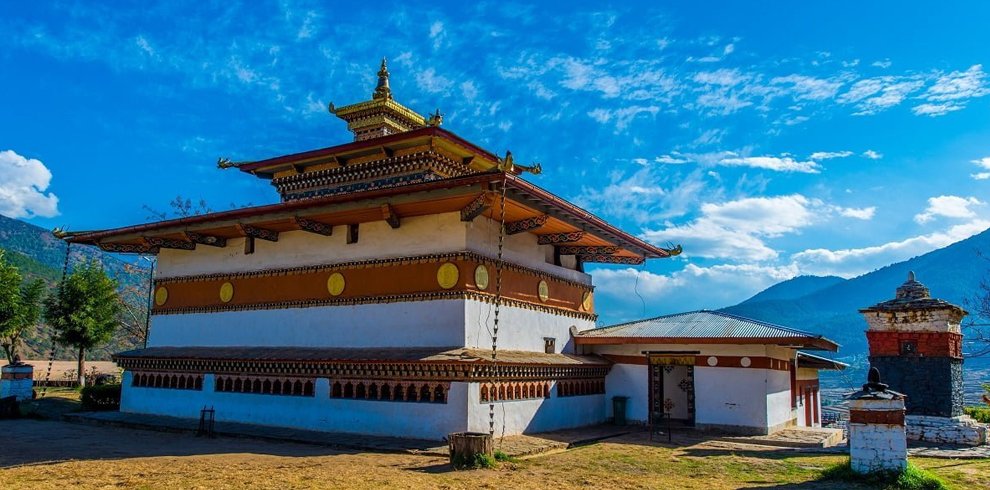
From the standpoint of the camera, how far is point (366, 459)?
11016 millimetres

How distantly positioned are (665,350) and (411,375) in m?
6.29

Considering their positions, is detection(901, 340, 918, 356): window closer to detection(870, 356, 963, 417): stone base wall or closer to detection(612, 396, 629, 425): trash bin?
detection(870, 356, 963, 417): stone base wall

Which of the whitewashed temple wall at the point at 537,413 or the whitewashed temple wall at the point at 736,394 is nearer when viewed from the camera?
the whitewashed temple wall at the point at 537,413

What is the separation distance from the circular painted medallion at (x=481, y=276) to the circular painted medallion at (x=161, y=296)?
9.35m

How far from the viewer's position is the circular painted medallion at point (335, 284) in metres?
15.4

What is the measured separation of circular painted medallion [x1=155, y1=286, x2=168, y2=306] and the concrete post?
16.1 metres

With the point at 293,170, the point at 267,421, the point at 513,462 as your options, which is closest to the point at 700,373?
the point at 513,462

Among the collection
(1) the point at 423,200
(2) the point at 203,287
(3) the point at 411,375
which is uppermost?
(1) the point at 423,200

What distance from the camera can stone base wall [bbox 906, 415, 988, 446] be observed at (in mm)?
14336

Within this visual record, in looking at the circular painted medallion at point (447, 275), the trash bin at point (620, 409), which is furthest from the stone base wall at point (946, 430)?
the circular painted medallion at point (447, 275)

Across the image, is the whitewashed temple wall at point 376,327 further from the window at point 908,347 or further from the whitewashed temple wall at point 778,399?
the window at point 908,347

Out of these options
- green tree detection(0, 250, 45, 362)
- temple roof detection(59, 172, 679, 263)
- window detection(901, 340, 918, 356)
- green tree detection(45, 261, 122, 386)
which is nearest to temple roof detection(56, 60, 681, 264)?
temple roof detection(59, 172, 679, 263)

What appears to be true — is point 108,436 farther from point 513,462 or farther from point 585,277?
point 585,277

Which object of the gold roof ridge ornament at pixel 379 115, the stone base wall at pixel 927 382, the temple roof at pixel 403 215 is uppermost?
the gold roof ridge ornament at pixel 379 115
